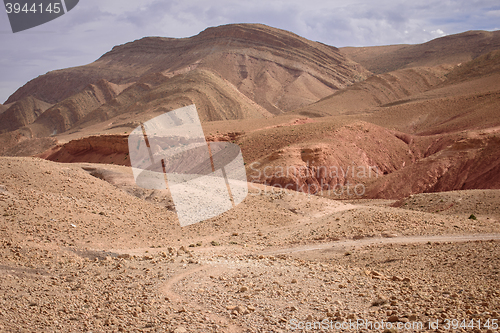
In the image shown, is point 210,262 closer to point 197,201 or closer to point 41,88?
point 197,201

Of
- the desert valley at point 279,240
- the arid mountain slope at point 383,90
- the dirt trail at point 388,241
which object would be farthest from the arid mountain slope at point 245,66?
the dirt trail at point 388,241

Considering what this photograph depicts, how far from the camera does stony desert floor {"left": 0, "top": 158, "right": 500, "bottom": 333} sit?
213 inches

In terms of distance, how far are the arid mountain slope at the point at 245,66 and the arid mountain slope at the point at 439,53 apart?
49.4 feet

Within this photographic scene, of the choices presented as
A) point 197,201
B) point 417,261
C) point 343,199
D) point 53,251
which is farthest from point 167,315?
point 343,199

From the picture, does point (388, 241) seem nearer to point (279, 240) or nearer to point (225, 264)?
point (279, 240)

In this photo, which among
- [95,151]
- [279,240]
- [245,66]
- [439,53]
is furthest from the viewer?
[439,53]

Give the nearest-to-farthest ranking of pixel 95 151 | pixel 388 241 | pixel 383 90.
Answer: pixel 388 241 < pixel 95 151 < pixel 383 90

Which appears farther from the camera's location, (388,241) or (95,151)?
(95,151)

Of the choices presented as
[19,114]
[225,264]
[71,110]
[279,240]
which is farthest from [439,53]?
[225,264]

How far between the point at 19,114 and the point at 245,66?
168 ft

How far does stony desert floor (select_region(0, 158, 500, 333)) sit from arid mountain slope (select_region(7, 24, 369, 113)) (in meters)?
60.5

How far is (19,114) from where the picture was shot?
82.1 m

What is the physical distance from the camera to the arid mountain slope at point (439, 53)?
8900 centimetres

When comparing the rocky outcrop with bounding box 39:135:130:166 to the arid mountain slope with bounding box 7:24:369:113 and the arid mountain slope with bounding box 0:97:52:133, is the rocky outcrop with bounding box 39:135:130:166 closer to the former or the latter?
the arid mountain slope with bounding box 7:24:369:113
